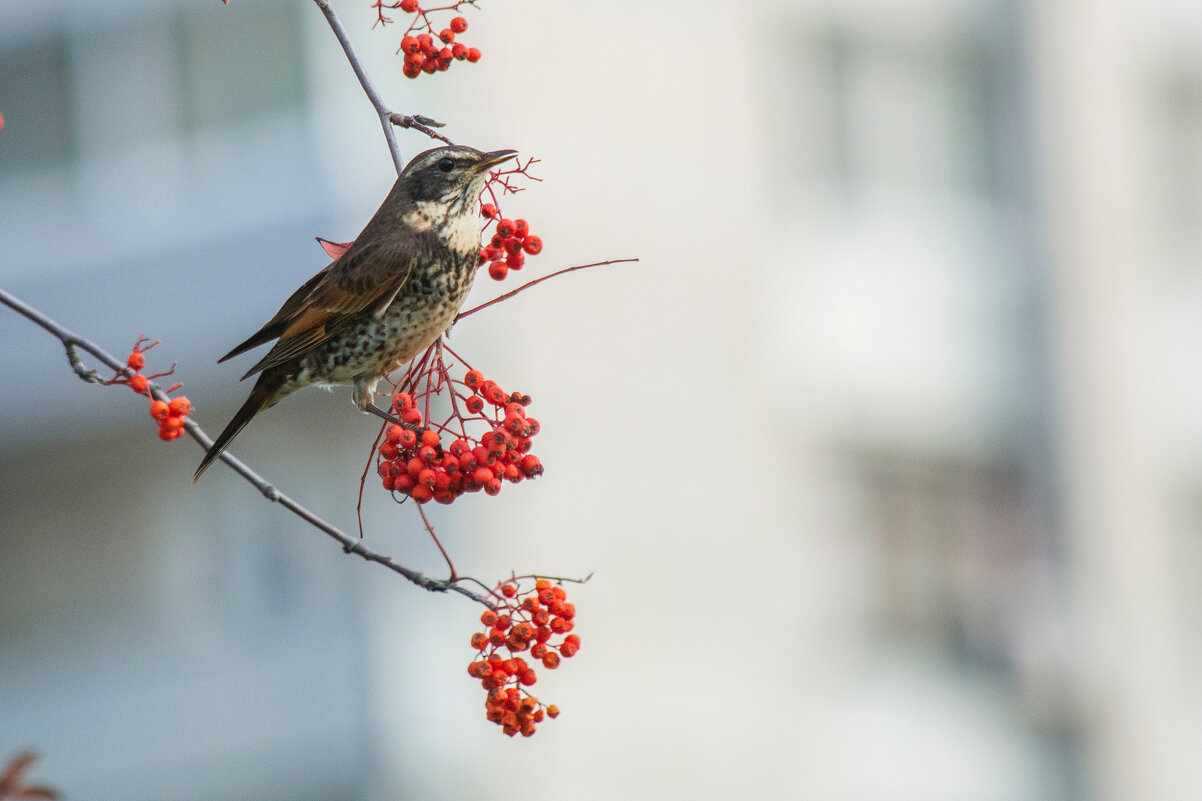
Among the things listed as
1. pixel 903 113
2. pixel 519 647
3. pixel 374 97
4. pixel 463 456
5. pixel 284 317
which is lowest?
pixel 519 647

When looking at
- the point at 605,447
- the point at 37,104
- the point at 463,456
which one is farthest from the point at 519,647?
the point at 37,104

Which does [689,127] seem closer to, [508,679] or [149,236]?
[149,236]

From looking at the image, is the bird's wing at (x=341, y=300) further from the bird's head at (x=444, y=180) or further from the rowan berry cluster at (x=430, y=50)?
the rowan berry cluster at (x=430, y=50)

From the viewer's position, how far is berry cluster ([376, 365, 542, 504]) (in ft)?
7.00

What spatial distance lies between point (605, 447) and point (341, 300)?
6008mm

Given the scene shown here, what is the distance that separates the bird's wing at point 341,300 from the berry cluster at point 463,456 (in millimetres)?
493

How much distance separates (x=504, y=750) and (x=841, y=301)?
3.37m

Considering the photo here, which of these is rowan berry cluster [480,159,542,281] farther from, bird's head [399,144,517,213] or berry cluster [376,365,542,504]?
bird's head [399,144,517,213]

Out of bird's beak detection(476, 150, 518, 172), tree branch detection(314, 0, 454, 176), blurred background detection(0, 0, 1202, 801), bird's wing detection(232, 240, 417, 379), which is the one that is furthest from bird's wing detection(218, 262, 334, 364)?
blurred background detection(0, 0, 1202, 801)

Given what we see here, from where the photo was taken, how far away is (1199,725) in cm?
1253

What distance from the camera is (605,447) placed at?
28.6 ft

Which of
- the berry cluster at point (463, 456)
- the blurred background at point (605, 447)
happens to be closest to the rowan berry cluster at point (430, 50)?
the berry cluster at point (463, 456)

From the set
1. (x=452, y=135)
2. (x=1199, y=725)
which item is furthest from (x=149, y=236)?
(x=1199, y=725)

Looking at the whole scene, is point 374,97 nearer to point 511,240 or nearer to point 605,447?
point 511,240
